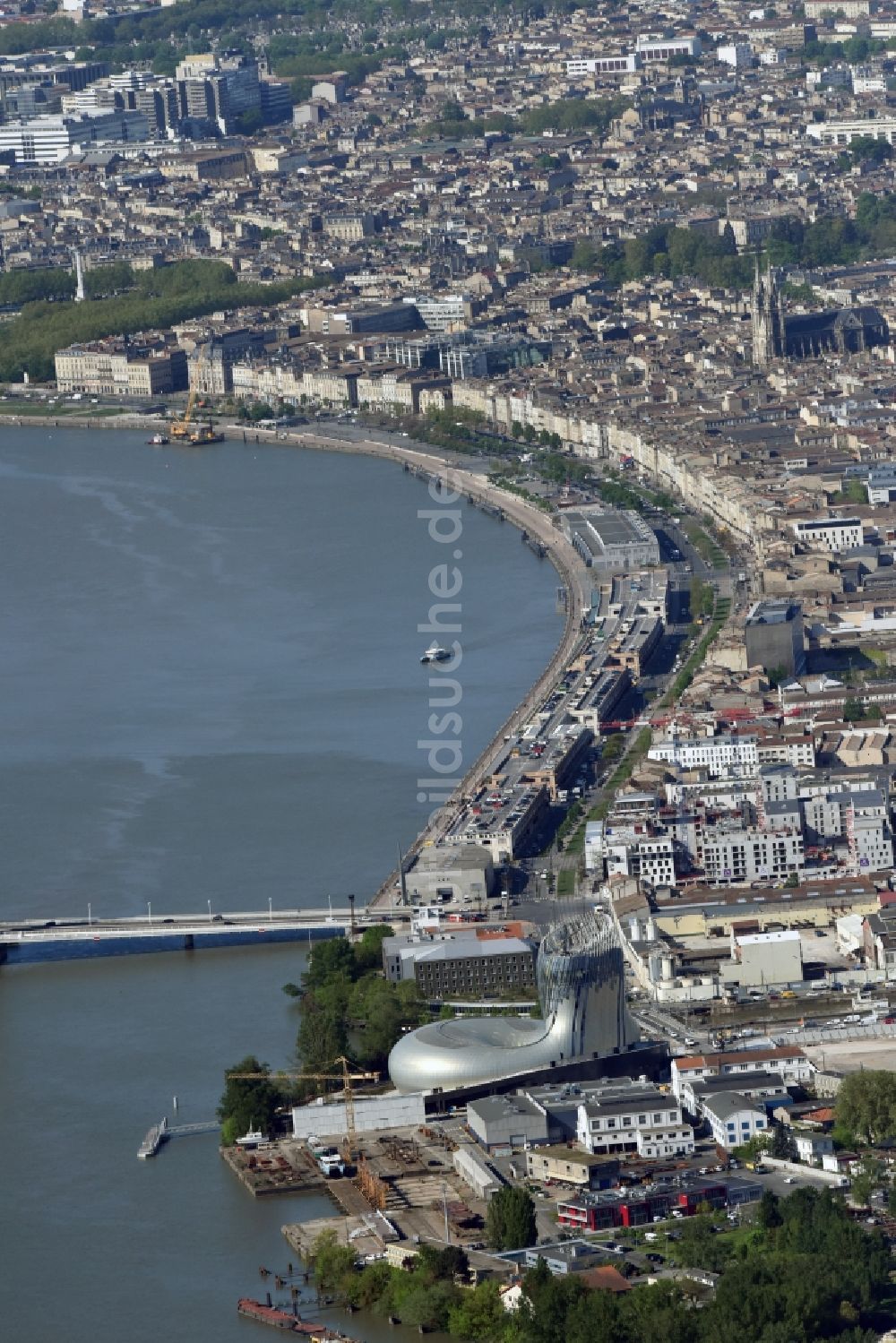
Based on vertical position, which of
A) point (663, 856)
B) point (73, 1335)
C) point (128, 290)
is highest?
point (128, 290)

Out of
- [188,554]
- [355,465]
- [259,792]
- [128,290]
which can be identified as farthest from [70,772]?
[128,290]

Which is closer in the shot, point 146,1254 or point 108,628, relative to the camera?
point 146,1254

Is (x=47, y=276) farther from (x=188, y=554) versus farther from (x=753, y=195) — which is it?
(x=188, y=554)

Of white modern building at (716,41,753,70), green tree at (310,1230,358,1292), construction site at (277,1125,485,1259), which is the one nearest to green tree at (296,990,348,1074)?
construction site at (277,1125,485,1259)

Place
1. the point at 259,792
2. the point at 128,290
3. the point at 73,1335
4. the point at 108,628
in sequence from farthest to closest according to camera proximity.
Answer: the point at 128,290 → the point at 108,628 → the point at 259,792 → the point at 73,1335

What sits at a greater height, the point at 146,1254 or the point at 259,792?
Answer: the point at 259,792

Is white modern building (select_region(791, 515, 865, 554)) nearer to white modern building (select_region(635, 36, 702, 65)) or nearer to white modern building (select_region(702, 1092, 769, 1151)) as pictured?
white modern building (select_region(702, 1092, 769, 1151))

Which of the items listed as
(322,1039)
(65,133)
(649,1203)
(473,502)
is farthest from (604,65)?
(649,1203)

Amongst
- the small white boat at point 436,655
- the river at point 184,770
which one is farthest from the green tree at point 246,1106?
the small white boat at point 436,655

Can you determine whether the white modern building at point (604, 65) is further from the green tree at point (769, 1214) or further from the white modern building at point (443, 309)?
the green tree at point (769, 1214)
